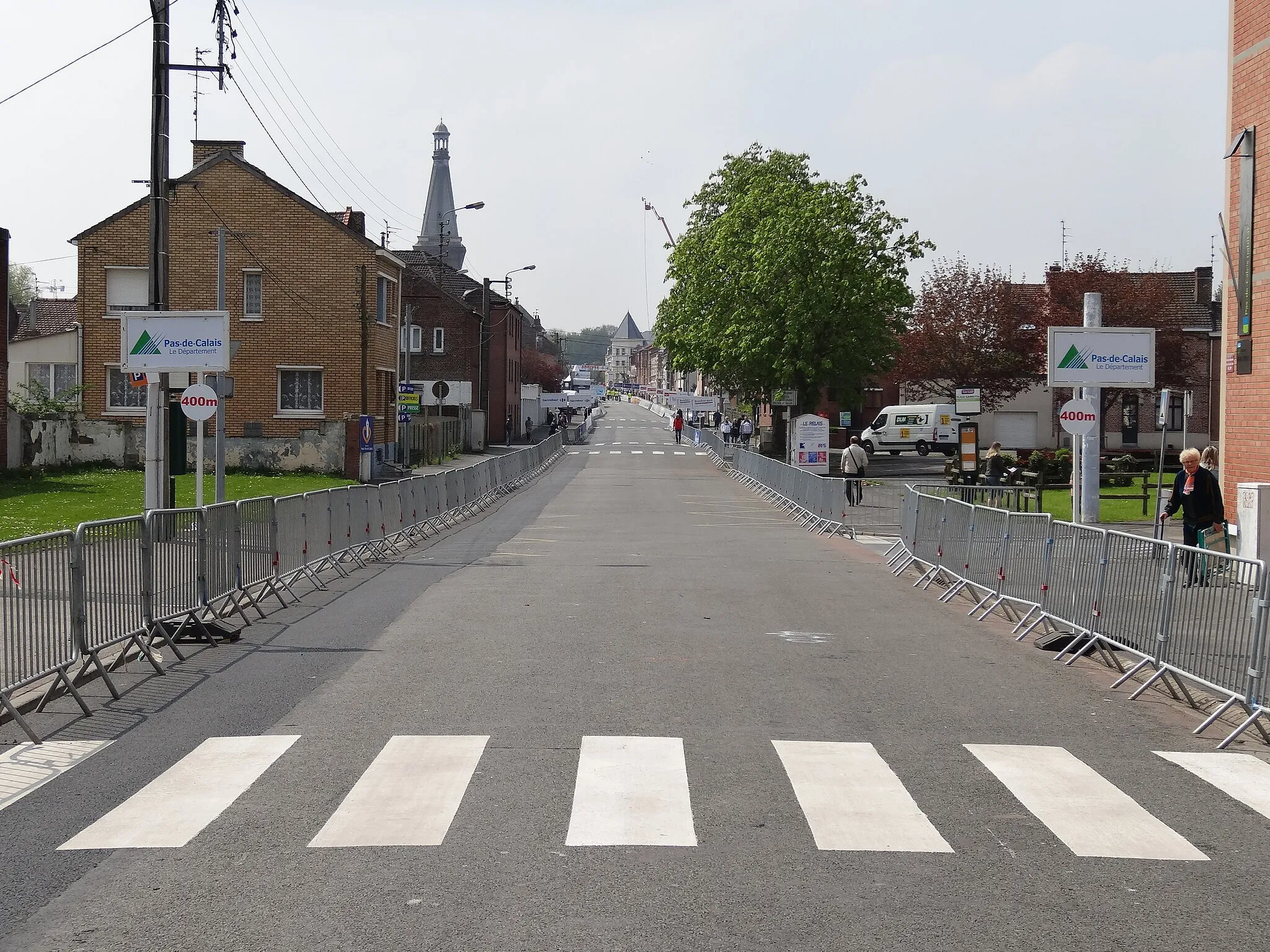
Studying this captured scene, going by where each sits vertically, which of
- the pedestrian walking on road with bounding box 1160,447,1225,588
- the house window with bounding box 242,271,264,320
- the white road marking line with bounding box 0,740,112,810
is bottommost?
the white road marking line with bounding box 0,740,112,810

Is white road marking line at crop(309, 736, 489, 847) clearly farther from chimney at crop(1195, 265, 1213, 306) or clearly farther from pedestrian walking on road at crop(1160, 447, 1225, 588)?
chimney at crop(1195, 265, 1213, 306)

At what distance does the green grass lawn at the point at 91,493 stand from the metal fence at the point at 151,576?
4274 millimetres

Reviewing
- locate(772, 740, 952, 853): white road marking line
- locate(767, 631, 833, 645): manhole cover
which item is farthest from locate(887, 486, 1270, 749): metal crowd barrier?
locate(772, 740, 952, 853): white road marking line

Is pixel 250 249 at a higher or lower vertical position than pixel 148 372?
higher

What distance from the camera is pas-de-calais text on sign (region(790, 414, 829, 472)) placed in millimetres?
41781

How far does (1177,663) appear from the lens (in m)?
10.5

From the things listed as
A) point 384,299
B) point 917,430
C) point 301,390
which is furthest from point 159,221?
point 917,430

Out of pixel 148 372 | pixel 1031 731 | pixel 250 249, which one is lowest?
pixel 1031 731

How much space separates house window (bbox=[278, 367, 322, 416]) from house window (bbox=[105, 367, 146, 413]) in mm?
4335

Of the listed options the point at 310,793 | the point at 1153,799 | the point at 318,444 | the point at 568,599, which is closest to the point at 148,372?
the point at 568,599

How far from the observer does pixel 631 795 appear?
725cm

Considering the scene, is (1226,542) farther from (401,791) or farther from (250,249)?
(250,249)

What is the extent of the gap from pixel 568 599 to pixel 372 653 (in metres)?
4.19

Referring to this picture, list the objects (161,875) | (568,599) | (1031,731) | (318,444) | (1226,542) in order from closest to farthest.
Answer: (161,875), (1031,731), (568,599), (1226,542), (318,444)
